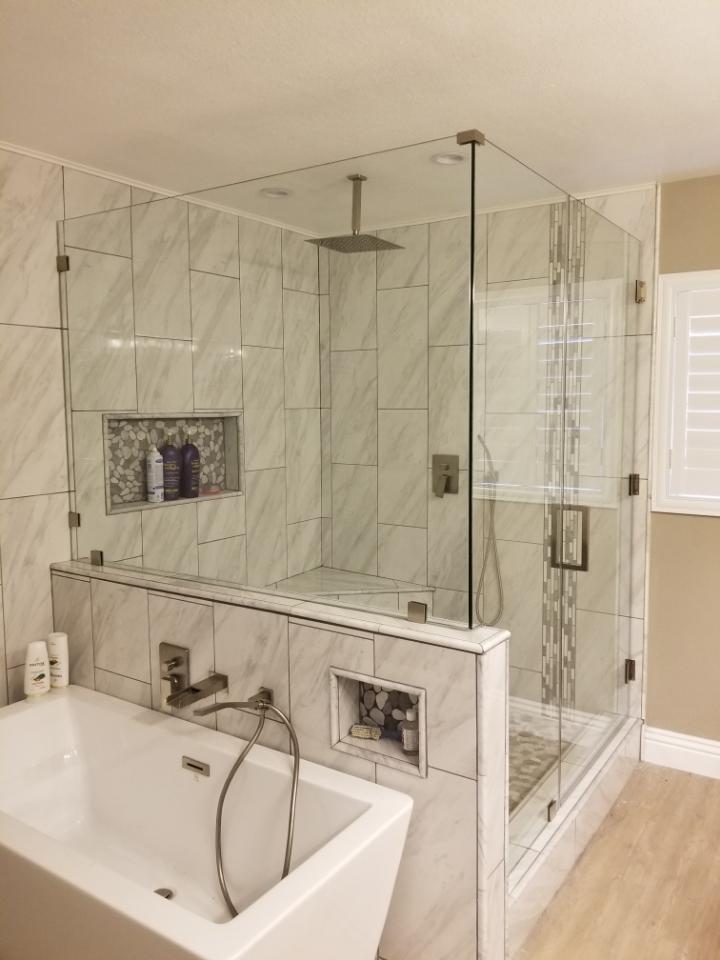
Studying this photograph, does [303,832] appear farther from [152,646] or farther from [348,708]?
[152,646]

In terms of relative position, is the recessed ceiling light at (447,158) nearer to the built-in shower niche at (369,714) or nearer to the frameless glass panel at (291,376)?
the frameless glass panel at (291,376)

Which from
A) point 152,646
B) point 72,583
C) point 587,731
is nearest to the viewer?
point 152,646

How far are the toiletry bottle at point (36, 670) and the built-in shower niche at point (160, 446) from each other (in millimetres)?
522

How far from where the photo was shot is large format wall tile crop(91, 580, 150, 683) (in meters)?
2.47

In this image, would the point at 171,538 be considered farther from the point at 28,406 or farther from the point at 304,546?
the point at 28,406

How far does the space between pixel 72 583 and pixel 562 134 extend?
2.26m

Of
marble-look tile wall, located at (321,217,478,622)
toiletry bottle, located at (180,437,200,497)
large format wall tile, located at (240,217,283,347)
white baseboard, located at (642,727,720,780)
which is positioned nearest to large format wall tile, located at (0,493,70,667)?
toiletry bottle, located at (180,437,200,497)

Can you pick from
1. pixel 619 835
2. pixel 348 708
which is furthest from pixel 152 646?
pixel 619 835

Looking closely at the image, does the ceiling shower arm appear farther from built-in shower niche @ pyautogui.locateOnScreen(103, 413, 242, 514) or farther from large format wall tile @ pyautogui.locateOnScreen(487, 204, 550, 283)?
built-in shower niche @ pyautogui.locateOnScreen(103, 413, 242, 514)

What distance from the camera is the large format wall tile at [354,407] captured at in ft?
7.34

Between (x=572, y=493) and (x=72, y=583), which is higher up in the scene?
(x=572, y=493)

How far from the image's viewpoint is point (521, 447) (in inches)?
92.4

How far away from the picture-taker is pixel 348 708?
2.05m

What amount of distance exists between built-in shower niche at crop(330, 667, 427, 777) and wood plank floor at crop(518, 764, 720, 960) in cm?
72
